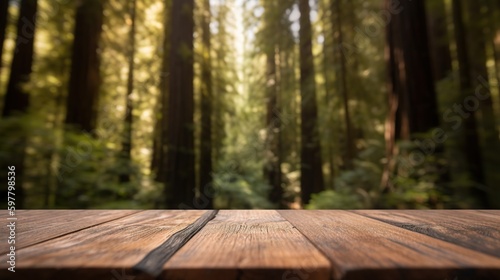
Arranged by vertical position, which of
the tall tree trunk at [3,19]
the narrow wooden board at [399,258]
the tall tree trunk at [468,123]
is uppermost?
the tall tree trunk at [3,19]

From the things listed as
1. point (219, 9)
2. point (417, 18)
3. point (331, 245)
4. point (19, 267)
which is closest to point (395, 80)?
point (417, 18)

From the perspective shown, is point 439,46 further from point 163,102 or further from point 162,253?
point 162,253

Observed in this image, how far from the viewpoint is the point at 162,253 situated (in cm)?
67

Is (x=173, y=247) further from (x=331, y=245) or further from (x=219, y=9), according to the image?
(x=219, y=9)

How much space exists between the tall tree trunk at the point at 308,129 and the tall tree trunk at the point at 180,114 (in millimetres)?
4345

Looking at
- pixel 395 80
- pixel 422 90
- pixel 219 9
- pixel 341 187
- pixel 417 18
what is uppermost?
pixel 219 9

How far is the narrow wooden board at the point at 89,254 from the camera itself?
0.57 m

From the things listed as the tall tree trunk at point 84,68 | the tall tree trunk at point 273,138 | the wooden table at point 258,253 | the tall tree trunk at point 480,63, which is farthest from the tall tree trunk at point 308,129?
the wooden table at point 258,253

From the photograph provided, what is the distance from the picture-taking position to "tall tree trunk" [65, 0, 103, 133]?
242 inches

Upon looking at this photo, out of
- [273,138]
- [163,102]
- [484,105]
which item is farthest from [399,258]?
[273,138]

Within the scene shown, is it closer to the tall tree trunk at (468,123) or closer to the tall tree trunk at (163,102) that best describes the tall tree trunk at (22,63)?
the tall tree trunk at (163,102)

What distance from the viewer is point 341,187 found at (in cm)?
632

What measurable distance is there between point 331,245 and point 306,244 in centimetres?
6

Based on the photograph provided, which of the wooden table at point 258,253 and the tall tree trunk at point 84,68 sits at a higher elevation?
the tall tree trunk at point 84,68
